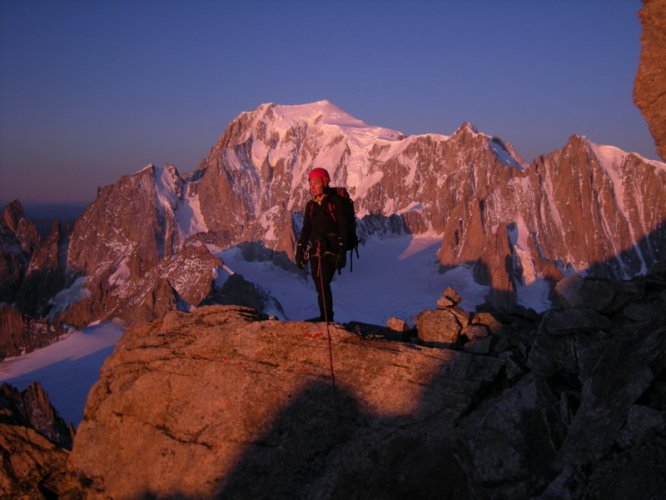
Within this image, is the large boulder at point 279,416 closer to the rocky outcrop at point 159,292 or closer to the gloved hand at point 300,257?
the gloved hand at point 300,257

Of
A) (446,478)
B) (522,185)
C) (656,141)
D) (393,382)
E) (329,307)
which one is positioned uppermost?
(656,141)

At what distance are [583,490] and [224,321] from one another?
7036 millimetres

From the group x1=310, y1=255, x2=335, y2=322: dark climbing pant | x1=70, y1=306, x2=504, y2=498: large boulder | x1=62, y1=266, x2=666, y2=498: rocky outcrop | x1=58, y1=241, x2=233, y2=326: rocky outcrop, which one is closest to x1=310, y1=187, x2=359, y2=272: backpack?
x1=310, y1=255, x2=335, y2=322: dark climbing pant

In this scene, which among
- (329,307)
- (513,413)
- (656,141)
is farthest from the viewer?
(329,307)

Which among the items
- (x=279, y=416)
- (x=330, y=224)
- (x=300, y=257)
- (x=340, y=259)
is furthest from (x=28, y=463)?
(x=330, y=224)

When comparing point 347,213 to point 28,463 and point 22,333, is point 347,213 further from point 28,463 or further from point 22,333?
point 22,333

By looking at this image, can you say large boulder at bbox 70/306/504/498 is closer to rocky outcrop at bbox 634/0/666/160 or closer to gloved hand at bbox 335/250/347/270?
gloved hand at bbox 335/250/347/270

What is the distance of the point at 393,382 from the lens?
8.80 metres

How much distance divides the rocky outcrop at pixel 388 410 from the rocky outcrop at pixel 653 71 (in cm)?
305

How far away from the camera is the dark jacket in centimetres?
1106

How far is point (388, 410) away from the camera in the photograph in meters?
8.45

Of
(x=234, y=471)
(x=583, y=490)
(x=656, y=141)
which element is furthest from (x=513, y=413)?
(x=656, y=141)

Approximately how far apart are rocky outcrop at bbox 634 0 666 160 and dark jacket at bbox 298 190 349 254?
5.24 meters

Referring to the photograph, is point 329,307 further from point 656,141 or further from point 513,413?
point 656,141
